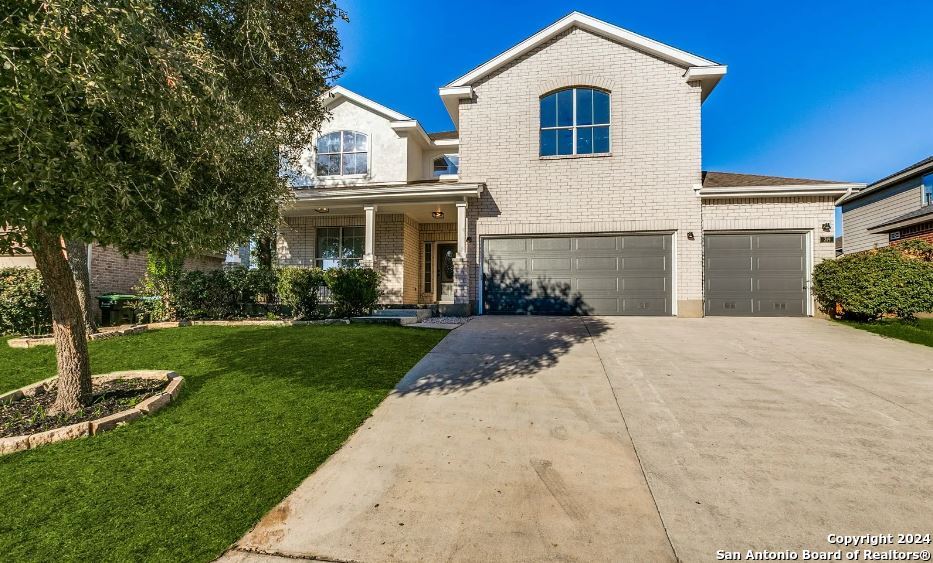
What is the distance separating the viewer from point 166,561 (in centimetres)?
200

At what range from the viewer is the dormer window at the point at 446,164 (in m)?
14.7

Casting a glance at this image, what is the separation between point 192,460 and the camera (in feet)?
9.81

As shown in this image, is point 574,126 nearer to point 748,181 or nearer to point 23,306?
point 748,181

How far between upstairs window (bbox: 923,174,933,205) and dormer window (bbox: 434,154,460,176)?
1542cm

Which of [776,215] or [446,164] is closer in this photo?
[776,215]

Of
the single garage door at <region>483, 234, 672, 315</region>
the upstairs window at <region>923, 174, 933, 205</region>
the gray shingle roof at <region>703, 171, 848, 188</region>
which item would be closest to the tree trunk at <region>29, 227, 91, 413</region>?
the single garage door at <region>483, 234, 672, 315</region>

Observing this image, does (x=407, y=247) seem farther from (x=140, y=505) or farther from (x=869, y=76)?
(x=869, y=76)

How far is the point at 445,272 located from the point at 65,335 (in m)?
11.1

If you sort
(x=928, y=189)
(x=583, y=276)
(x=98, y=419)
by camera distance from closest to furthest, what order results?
1. (x=98, y=419)
2. (x=583, y=276)
3. (x=928, y=189)

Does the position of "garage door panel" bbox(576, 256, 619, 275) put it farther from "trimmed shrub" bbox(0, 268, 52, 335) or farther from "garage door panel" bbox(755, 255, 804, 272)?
"trimmed shrub" bbox(0, 268, 52, 335)

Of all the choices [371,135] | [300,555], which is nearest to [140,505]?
[300,555]

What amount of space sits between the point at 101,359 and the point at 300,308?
3.82 metres

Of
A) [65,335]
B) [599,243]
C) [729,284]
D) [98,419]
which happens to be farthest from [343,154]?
[729,284]

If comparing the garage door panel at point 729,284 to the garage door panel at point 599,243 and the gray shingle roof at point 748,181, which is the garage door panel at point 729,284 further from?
the garage door panel at point 599,243
